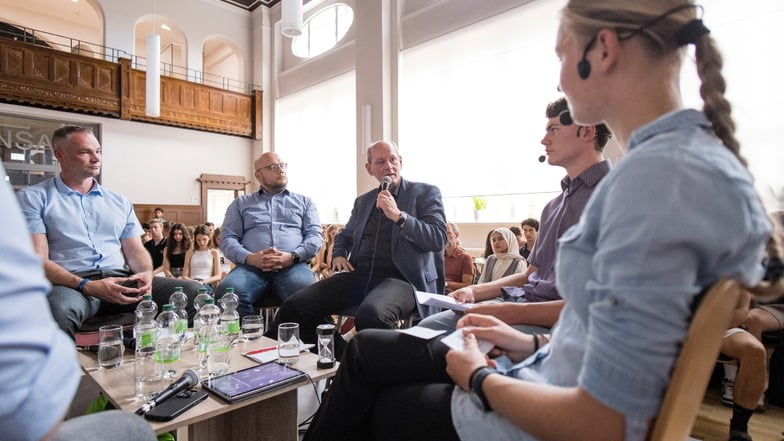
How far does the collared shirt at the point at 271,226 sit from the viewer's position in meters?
2.83

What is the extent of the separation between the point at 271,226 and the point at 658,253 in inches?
103

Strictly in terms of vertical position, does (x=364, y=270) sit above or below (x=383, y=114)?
below

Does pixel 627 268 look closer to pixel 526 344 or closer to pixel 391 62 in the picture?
pixel 526 344

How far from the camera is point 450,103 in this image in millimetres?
5422

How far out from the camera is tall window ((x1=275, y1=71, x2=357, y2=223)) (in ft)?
22.6

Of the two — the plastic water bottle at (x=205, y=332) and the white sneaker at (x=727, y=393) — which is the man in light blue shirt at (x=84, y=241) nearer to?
the plastic water bottle at (x=205, y=332)

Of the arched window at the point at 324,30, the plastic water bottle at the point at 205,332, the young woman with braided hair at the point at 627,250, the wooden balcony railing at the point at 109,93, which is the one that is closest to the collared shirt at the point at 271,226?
the plastic water bottle at the point at 205,332

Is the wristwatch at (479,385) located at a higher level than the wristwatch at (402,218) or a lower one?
lower

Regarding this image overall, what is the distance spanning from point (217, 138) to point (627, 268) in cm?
898

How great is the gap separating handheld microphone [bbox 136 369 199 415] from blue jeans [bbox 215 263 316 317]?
45.4 inches

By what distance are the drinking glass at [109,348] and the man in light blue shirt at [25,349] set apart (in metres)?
1.16

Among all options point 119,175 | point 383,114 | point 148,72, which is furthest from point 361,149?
point 119,175

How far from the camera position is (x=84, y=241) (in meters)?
2.21

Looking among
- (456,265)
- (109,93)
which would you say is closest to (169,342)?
(456,265)
